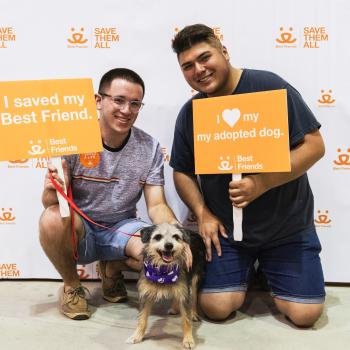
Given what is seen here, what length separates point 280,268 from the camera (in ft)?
6.16

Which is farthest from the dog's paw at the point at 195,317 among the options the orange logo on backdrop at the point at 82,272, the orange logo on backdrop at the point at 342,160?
the orange logo on backdrop at the point at 342,160

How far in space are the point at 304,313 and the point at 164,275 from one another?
68 cm

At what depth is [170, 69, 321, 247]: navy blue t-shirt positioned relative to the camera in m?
1.70

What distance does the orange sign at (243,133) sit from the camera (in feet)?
4.99

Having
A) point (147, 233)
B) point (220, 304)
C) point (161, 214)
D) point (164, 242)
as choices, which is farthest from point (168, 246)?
point (220, 304)

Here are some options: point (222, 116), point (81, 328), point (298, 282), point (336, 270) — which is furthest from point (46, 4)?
point (336, 270)

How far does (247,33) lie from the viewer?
211 centimetres

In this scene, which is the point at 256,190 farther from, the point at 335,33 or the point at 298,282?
the point at 335,33

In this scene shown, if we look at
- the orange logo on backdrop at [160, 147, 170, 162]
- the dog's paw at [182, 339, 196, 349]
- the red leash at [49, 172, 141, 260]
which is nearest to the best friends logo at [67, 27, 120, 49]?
the orange logo on backdrop at [160, 147, 170, 162]

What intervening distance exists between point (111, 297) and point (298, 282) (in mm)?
972

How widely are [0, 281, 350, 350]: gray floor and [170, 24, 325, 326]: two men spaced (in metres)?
0.09

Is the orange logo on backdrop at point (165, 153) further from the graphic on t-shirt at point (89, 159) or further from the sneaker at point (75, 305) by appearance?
the sneaker at point (75, 305)

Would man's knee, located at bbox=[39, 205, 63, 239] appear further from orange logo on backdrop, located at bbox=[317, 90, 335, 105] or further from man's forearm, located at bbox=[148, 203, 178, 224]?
orange logo on backdrop, located at bbox=[317, 90, 335, 105]

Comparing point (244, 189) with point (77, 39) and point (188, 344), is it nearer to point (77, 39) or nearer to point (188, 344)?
point (188, 344)
